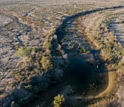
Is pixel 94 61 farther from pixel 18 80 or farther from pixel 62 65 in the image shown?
pixel 18 80

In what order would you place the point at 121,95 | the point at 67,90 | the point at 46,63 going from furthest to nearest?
the point at 46,63 → the point at 67,90 → the point at 121,95

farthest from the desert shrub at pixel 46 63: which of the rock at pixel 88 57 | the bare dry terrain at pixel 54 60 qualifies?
the rock at pixel 88 57

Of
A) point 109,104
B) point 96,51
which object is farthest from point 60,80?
point 96,51

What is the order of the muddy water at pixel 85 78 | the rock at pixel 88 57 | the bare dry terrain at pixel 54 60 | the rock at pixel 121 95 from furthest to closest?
the rock at pixel 88 57 → the muddy water at pixel 85 78 → the bare dry terrain at pixel 54 60 → the rock at pixel 121 95

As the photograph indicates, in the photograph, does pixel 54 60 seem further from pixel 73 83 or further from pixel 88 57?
pixel 88 57

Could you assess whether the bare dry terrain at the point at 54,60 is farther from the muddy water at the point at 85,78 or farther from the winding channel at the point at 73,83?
the muddy water at the point at 85,78

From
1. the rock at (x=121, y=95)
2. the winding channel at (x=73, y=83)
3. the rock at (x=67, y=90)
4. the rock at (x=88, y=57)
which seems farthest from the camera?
the rock at (x=88, y=57)

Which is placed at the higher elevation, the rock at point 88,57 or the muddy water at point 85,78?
the rock at point 88,57

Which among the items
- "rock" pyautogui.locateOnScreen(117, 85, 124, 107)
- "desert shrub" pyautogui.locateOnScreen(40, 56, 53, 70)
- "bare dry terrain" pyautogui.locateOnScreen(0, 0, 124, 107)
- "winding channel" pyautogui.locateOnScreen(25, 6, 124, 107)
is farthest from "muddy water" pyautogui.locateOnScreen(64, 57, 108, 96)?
"desert shrub" pyautogui.locateOnScreen(40, 56, 53, 70)

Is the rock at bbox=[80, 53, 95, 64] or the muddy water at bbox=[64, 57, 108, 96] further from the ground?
the rock at bbox=[80, 53, 95, 64]

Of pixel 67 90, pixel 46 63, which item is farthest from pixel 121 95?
pixel 46 63

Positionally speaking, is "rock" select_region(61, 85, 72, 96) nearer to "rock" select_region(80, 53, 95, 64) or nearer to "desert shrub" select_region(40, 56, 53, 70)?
"desert shrub" select_region(40, 56, 53, 70)

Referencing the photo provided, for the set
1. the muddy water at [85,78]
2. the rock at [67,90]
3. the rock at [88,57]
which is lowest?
the rock at [67,90]
